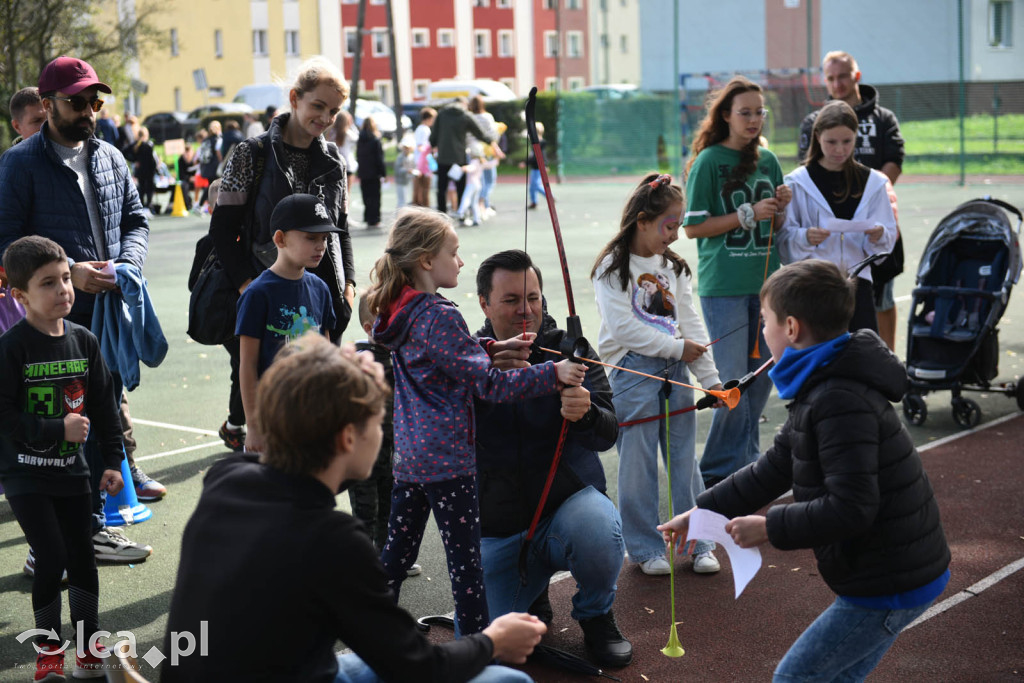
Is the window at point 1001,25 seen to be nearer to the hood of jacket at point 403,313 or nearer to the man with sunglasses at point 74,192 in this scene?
the man with sunglasses at point 74,192

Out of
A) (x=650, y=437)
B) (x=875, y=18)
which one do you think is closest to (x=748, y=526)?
(x=650, y=437)

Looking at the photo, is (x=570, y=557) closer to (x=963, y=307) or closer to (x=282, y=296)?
(x=282, y=296)

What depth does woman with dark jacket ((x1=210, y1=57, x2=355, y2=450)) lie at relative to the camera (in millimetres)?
5016

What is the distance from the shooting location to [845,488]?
2.76 meters

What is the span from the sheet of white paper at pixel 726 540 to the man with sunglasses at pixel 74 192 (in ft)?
9.17

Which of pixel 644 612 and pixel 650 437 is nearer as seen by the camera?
pixel 644 612

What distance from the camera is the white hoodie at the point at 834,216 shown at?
19.6ft

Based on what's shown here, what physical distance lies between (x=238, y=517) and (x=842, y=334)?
5.41ft

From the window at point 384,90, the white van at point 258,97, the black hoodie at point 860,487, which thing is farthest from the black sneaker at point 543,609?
the window at point 384,90

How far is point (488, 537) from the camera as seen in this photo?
4.08m

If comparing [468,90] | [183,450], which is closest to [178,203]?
[183,450]

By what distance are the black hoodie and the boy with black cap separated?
222cm

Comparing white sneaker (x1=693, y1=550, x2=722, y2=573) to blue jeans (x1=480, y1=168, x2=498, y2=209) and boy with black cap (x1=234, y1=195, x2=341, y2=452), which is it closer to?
boy with black cap (x1=234, y1=195, x2=341, y2=452)

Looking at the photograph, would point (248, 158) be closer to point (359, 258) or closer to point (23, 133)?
point (23, 133)
